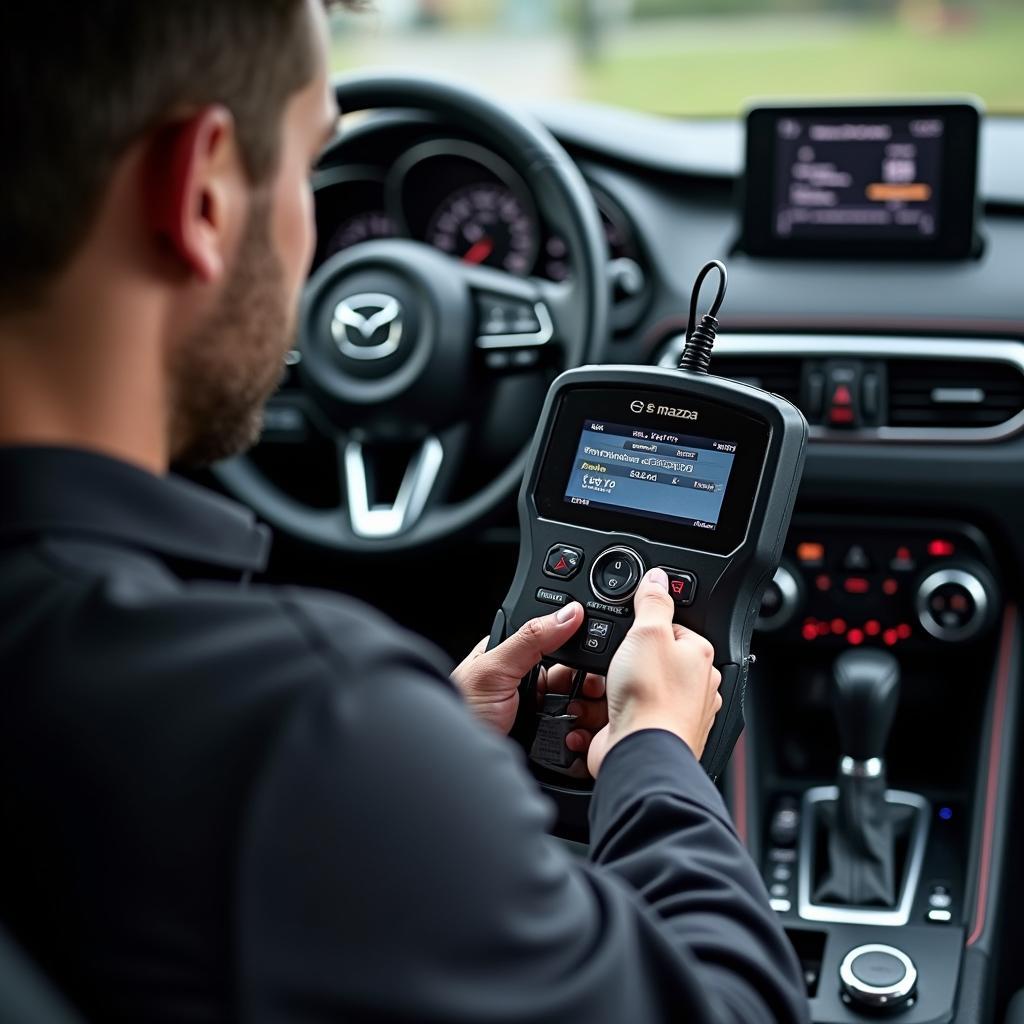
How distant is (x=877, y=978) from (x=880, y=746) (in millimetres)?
355

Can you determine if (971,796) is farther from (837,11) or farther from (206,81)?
(837,11)

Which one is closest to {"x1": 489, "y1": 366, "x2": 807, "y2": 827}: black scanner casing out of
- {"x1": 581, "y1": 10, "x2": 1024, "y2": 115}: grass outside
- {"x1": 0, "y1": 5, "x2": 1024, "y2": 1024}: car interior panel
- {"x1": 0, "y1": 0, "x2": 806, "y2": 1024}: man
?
{"x1": 0, "y1": 0, "x2": 806, "y2": 1024}: man

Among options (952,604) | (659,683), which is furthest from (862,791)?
(659,683)

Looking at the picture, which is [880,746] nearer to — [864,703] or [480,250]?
[864,703]

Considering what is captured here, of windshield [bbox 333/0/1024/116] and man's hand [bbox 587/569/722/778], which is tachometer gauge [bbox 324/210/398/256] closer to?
windshield [bbox 333/0/1024/116]

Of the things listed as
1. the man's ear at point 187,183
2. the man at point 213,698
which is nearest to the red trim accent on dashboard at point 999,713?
the man at point 213,698

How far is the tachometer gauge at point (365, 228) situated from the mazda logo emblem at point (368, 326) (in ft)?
0.92

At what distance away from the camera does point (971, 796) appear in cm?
230

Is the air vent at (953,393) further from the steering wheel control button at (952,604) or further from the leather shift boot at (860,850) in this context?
the leather shift boot at (860,850)

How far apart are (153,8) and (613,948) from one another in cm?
57

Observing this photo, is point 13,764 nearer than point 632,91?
Yes

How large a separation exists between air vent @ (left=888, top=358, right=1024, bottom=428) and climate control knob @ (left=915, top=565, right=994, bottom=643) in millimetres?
223

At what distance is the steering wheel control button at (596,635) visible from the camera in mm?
1349

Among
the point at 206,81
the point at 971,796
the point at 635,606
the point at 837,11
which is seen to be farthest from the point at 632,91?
the point at 206,81
